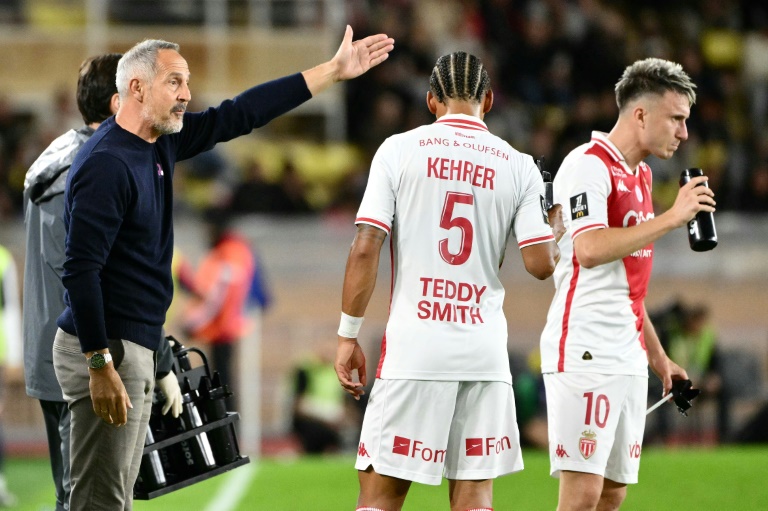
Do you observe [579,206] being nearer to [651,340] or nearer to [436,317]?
[651,340]

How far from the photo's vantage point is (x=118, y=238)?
4117 millimetres

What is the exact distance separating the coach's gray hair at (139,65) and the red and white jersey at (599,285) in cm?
189

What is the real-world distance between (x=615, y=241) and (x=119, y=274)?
81.0 inches

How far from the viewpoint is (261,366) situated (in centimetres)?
1303

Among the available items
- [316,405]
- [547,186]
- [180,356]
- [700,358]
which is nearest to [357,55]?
[547,186]

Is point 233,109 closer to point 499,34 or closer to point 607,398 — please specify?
point 607,398

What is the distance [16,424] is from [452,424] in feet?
30.2

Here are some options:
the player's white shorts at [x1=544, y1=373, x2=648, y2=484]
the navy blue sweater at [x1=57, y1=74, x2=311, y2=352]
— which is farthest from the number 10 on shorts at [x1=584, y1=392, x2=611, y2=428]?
the navy blue sweater at [x1=57, y1=74, x2=311, y2=352]

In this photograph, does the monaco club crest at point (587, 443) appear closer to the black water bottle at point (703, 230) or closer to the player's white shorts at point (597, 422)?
the player's white shorts at point (597, 422)

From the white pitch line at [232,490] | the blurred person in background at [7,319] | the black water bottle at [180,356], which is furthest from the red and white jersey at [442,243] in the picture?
the blurred person in background at [7,319]

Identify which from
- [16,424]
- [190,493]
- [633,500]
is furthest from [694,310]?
[16,424]

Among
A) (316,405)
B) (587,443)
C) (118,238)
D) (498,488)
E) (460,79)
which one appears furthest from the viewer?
(316,405)

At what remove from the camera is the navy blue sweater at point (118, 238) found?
12.9 ft

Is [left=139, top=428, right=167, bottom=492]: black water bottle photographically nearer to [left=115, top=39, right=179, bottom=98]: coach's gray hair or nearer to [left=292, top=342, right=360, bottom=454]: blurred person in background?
[left=115, top=39, right=179, bottom=98]: coach's gray hair
